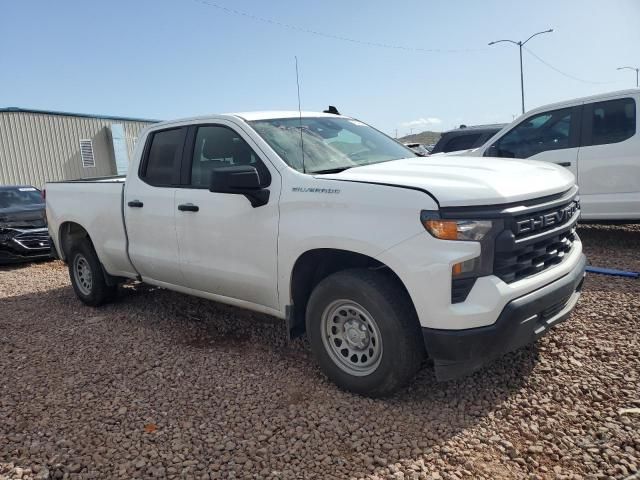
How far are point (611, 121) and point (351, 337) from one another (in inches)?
204

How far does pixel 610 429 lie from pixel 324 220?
77.2 inches

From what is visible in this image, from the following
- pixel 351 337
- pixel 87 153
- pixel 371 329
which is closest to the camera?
pixel 371 329


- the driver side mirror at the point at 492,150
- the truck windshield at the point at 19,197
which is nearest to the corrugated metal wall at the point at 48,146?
the truck windshield at the point at 19,197

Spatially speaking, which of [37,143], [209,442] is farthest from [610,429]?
[37,143]

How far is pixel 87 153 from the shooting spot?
2292 centimetres

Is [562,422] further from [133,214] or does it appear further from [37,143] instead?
[37,143]

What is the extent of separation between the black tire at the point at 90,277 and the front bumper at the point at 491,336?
409cm

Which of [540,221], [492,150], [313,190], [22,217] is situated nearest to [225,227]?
[313,190]

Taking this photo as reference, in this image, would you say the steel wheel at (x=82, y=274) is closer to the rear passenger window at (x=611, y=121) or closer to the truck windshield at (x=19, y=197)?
the truck windshield at (x=19, y=197)

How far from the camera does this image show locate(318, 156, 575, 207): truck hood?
2861 millimetres

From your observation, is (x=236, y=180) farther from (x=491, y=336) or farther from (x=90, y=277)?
(x=90, y=277)

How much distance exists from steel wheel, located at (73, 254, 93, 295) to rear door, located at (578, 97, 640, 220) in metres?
5.97

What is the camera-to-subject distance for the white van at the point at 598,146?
6.40 meters

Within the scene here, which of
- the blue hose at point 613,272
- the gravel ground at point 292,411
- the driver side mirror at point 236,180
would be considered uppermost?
the driver side mirror at point 236,180
